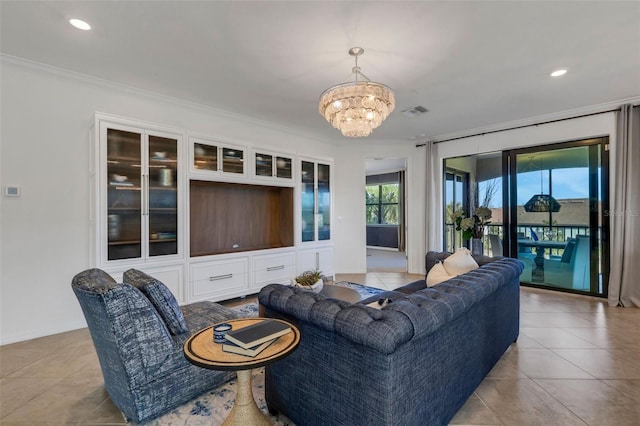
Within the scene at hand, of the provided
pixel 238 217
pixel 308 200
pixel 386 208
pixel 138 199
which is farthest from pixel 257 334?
pixel 386 208

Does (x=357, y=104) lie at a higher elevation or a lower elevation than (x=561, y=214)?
higher

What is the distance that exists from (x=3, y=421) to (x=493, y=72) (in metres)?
5.00

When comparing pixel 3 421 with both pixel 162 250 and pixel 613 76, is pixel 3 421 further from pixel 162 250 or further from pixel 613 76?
pixel 613 76

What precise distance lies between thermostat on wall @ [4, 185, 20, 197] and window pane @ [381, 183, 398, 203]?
911cm

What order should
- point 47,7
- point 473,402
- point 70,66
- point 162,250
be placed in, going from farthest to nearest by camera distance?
point 162,250 → point 70,66 → point 47,7 → point 473,402

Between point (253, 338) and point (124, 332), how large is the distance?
2.83 feet

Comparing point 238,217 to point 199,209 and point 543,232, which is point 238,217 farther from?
point 543,232

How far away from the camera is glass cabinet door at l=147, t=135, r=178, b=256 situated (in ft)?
11.5

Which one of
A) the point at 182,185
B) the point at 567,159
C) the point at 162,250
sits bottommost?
the point at 162,250

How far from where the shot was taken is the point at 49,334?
10.1 ft

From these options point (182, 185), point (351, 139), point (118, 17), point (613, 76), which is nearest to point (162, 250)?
point (182, 185)

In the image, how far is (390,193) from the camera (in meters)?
10.2

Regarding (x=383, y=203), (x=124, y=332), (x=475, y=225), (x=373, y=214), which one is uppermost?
(x=383, y=203)

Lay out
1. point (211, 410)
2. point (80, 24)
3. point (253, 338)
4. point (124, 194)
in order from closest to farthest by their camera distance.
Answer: point (253, 338) → point (211, 410) → point (80, 24) → point (124, 194)
